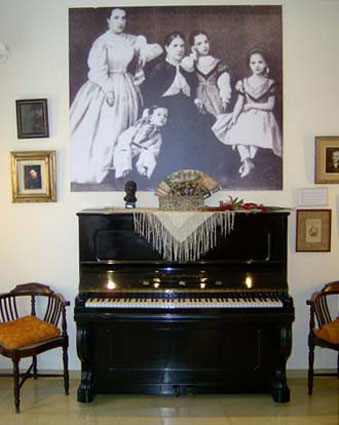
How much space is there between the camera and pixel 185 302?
9.99 ft

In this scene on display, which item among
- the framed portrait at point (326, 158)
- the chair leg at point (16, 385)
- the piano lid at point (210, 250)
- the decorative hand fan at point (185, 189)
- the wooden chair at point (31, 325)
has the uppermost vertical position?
the framed portrait at point (326, 158)

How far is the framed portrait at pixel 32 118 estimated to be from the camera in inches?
143

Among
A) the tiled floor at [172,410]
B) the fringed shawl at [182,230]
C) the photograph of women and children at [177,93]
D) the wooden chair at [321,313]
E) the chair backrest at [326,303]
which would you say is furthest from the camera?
the photograph of women and children at [177,93]

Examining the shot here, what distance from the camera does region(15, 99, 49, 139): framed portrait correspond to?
3.63 meters

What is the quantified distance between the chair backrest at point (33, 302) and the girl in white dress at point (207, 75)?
2.00m

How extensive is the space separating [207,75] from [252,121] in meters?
0.54

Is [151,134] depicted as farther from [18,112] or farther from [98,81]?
[18,112]

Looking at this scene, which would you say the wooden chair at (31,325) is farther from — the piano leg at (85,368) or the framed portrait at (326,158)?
the framed portrait at (326,158)

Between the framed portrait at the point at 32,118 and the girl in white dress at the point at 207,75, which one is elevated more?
the girl in white dress at the point at 207,75

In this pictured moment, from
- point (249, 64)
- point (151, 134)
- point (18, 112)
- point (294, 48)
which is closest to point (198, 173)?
point (151, 134)

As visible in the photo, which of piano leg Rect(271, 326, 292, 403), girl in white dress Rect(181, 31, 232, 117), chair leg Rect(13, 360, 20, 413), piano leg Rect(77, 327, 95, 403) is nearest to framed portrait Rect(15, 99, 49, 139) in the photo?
girl in white dress Rect(181, 31, 232, 117)

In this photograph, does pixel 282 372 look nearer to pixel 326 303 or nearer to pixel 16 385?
pixel 326 303

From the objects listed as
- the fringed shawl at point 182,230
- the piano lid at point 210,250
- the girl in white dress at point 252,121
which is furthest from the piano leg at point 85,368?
the girl in white dress at point 252,121

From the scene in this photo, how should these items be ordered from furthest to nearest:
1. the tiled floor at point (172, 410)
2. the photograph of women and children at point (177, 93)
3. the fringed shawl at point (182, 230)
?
the photograph of women and children at point (177, 93), the fringed shawl at point (182, 230), the tiled floor at point (172, 410)
